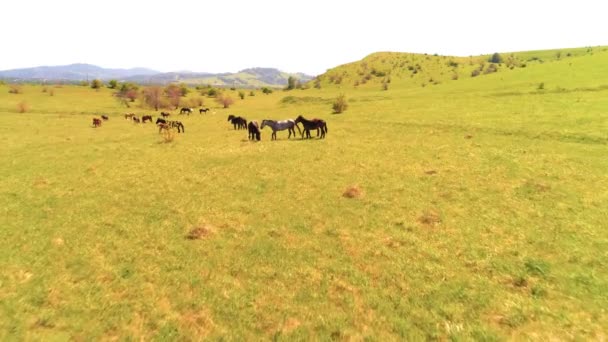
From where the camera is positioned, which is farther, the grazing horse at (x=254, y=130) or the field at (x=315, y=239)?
the grazing horse at (x=254, y=130)

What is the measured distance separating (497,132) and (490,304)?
23053 millimetres

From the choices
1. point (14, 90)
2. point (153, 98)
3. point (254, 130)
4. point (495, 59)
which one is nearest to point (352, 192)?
point (254, 130)

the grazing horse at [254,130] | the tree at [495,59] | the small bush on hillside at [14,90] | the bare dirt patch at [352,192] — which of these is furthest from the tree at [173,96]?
the tree at [495,59]

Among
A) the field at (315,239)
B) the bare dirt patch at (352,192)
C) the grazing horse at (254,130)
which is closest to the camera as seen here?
the field at (315,239)

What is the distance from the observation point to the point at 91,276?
405 inches

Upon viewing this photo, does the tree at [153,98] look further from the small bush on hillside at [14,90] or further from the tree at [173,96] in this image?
the small bush on hillside at [14,90]

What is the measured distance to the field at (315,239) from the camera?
8250 mm

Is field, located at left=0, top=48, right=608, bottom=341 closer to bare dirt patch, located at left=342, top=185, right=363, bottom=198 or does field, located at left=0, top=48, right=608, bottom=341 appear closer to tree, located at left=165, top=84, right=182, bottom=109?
bare dirt patch, located at left=342, top=185, right=363, bottom=198

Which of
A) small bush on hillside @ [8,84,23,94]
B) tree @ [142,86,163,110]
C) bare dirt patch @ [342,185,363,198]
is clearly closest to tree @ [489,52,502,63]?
tree @ [142,86,163,110]

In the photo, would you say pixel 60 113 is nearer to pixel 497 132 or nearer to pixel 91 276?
pixel 91 276

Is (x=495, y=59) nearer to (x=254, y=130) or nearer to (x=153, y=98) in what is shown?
(x=153, y=98)

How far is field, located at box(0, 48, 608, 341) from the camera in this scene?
8.25 metres

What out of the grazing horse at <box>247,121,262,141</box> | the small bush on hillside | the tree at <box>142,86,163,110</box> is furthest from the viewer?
the small bush on hillside

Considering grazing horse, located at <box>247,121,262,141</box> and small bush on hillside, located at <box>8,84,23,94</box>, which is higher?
small bush on hillside, located at <box>8,84,23,94</box>
